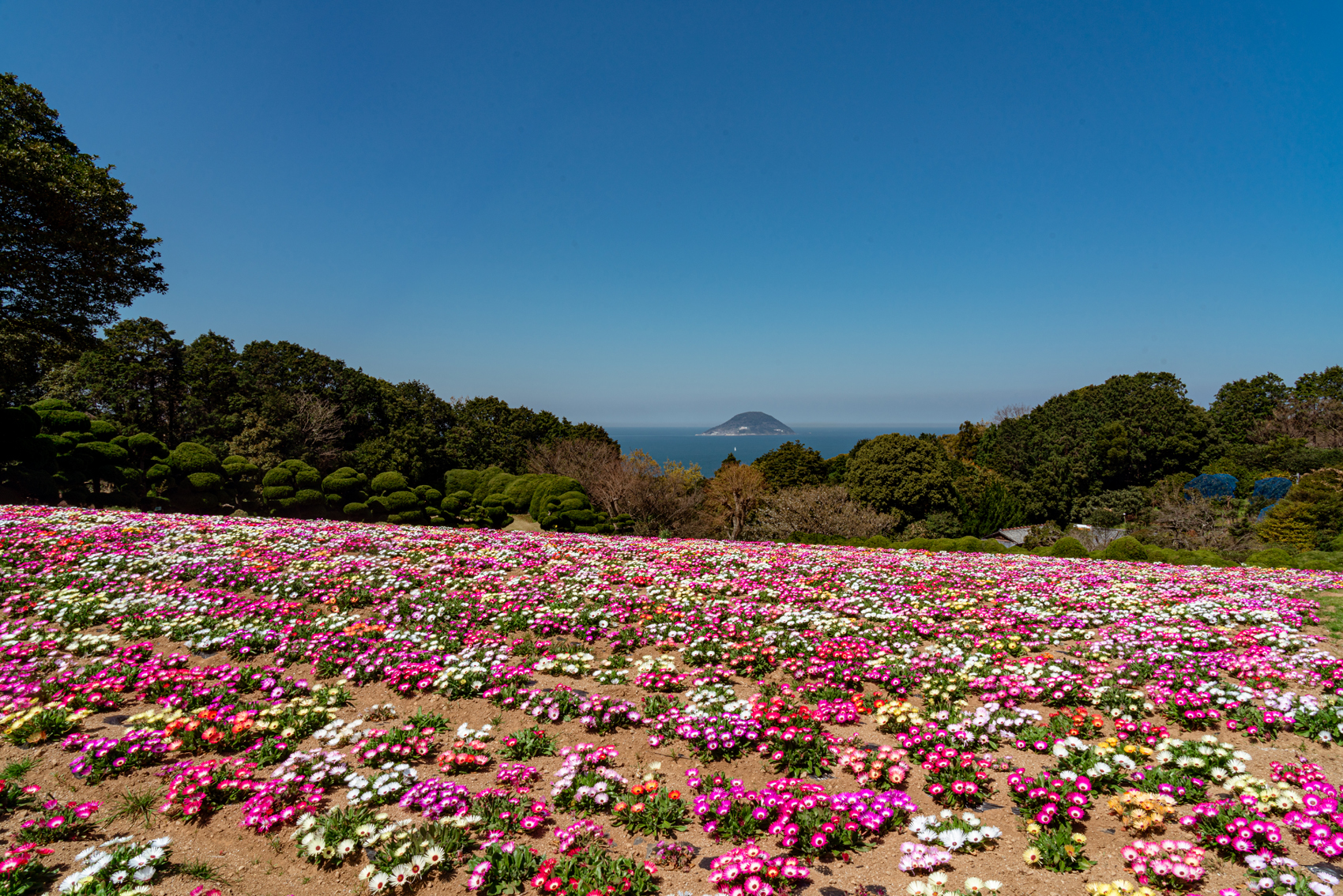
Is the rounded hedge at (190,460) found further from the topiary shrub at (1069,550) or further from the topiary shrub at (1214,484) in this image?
the topiary shrub at (1214,484)

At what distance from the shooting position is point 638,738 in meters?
5.64

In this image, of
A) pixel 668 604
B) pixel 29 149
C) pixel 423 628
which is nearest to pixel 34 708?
pixel 423 628

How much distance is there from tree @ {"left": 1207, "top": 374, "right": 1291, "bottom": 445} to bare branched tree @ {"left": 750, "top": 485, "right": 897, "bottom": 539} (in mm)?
49384

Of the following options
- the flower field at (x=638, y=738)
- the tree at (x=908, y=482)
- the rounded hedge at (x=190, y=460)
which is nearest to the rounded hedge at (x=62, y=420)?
the rounded hedge at (x=190, y=460)

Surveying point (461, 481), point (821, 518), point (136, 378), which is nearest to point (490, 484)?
point (461, 481)

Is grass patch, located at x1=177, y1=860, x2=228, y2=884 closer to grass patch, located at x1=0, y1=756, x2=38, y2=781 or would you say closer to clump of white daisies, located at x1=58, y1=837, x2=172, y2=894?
clump of white daisies, located at x1=58, y1=837, x2=172, y2=894

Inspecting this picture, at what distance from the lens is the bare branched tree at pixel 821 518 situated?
31.7 meters

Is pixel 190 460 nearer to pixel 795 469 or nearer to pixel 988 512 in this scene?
pixel 795 469

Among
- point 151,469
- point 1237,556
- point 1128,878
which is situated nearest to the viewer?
point 1128,878

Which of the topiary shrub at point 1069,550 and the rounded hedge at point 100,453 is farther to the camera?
the topiary shrub at point 1069,550

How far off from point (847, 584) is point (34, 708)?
1116cm

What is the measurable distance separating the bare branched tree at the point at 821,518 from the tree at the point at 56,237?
100.0ft

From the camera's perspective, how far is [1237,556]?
2480cm

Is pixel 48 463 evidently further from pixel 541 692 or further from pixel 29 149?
pixel 541 692
